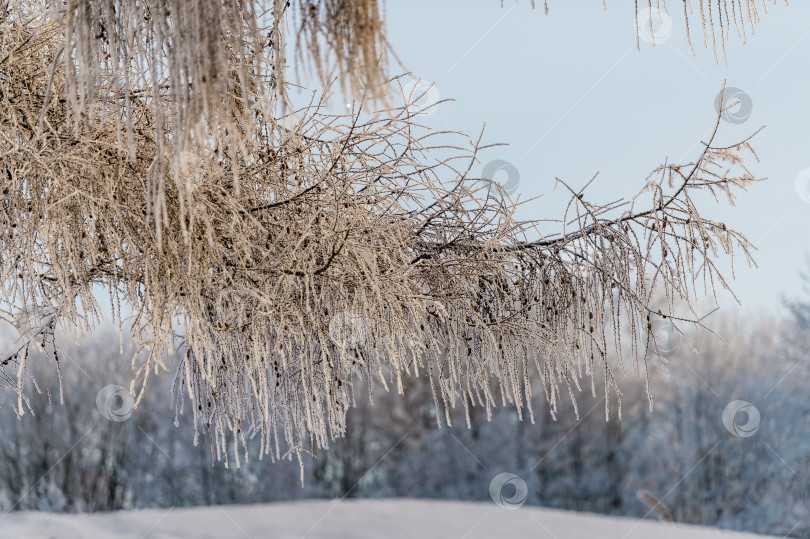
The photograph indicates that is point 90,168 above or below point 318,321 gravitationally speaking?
above

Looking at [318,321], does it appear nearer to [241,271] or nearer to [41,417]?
[241,271]

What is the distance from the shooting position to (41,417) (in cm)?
1255

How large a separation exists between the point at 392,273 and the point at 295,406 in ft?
2.92

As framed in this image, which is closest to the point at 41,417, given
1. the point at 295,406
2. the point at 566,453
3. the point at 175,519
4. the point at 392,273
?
the point at 175,519

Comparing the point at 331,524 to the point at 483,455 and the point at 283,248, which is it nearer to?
the point at 283,248
